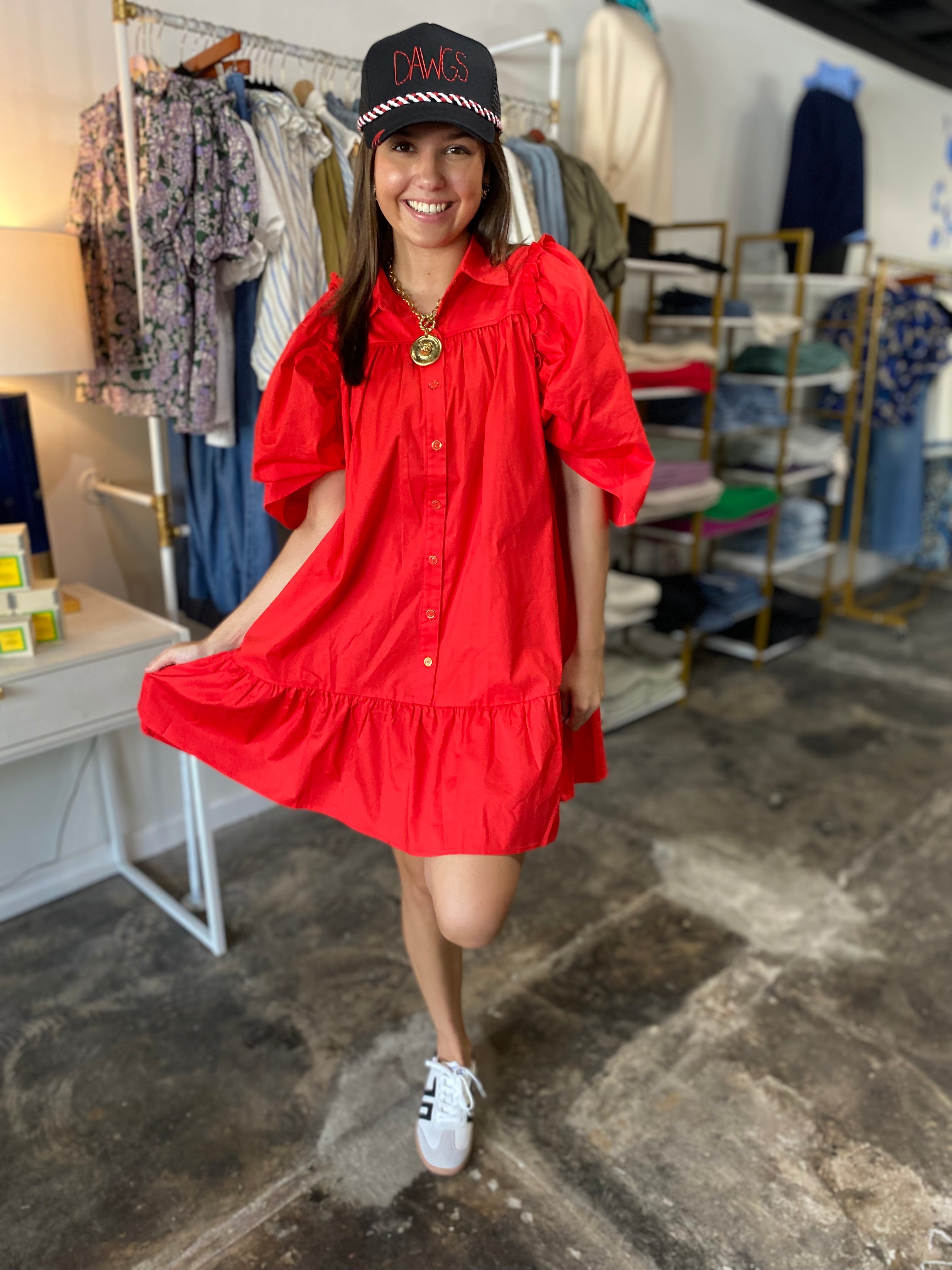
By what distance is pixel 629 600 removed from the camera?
328 cm

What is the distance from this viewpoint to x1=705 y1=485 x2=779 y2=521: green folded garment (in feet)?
12.1

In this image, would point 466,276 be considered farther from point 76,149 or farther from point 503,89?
point 503,89

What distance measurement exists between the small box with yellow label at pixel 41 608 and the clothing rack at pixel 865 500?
12.0ft

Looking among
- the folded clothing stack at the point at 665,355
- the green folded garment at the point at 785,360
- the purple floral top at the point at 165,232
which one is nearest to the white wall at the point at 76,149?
the purple floral top at the point at 165,232

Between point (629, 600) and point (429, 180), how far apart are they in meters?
2.24

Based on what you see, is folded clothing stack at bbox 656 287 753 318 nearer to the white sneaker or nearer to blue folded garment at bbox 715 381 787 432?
blue folded garment at bbox 715 381 787 432

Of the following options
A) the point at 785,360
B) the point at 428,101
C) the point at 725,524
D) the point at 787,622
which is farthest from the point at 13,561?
the point at 787,622

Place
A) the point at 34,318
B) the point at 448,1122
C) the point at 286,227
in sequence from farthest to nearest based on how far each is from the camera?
the point at 286,227
the point at 34,318
the point at 448,1122

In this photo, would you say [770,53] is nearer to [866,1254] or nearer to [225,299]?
[225,299]

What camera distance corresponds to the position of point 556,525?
→ 137 cm

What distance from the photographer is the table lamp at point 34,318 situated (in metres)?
1.66

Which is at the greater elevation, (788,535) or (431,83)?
(431,83)

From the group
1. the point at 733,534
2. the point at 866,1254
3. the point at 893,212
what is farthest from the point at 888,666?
the point at 866,1254

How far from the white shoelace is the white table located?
75 cm
